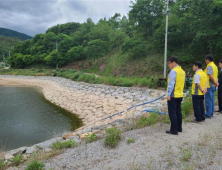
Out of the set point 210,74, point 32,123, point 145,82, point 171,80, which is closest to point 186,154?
point 171,80

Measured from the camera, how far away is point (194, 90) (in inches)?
178

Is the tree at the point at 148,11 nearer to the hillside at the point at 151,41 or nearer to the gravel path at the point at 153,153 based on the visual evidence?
the hillside at the point at 151,41

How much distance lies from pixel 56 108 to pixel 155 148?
8834 mm

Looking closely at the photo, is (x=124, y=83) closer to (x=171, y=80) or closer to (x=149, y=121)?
(x=149, y=121)

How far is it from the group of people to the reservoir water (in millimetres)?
3969

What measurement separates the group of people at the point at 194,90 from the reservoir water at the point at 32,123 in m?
3.97

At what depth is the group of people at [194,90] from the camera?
12.2 feet

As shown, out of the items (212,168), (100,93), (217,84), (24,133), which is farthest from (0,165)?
(100,93)

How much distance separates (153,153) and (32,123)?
23.2 feet

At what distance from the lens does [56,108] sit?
10992 mm

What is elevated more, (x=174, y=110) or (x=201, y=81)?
(x=201, y=81)

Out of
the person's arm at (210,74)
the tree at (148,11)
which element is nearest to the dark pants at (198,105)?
the person's arm at (210,74)

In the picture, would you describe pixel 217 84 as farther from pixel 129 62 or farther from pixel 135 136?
pixel 129 62

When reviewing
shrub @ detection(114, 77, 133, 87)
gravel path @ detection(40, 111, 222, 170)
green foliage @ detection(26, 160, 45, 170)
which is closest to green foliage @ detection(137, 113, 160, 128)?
A: gravel path @ detection(40, 111, 222, 170)
